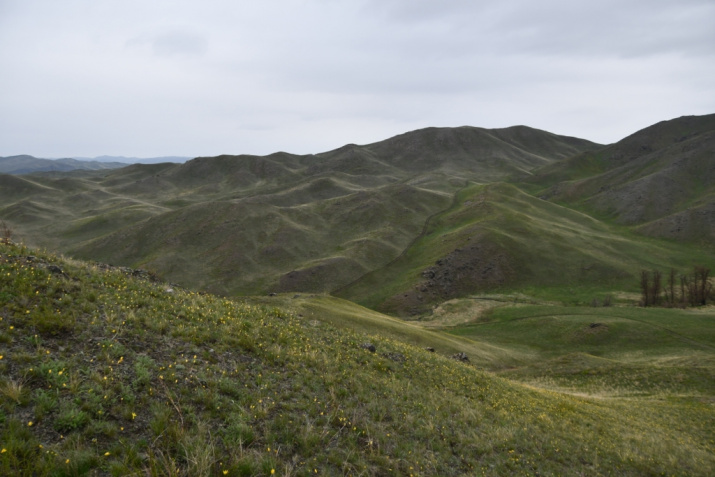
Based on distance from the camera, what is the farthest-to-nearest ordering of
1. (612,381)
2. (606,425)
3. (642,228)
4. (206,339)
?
1. (642,228)
2. (612,381)
3. (606,425)
4. (206,339)

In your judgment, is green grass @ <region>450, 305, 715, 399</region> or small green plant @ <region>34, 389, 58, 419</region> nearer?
small green plant @ <region>34, 389, 58, 419</region>

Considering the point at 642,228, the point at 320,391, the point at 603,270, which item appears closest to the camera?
the point at 320,391

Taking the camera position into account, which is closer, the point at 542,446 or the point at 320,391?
the point at 320,391

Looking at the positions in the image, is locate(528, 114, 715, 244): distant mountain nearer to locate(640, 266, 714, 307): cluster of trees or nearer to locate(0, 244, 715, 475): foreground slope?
locate(640, 266, 714, 307): cluster of trees

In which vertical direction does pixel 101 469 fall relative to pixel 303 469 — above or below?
above

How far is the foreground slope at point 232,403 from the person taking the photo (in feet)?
30.3

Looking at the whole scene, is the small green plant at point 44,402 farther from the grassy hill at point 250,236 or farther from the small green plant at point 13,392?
the grassy hill at point 250,236

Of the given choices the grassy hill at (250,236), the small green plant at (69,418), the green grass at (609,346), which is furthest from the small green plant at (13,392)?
the grassy hill at (250,236)

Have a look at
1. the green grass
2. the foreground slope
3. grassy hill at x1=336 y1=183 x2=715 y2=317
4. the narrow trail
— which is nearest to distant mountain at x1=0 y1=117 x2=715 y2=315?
grassy hill at x1=336 y1=183 x2=715 y2=317

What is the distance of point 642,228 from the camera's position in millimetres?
130375

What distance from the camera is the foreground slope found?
9227mm

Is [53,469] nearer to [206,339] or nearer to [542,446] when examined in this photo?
[206,339]

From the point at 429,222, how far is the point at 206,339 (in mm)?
123439

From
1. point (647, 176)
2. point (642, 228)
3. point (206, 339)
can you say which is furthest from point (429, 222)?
point (206, 339)
